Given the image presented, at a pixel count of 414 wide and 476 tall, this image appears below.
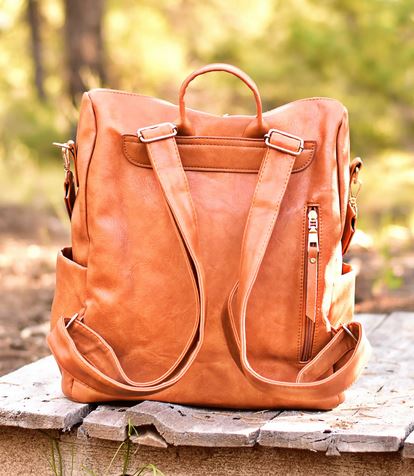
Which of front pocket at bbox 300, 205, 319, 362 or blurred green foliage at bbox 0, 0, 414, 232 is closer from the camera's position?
front pocket at bbox 300, 205, 319, 362

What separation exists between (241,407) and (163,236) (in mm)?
402

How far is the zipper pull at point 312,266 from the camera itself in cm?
195

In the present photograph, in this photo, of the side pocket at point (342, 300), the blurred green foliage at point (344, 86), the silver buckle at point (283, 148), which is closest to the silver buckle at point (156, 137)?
the silver buckle at point (283, 148)

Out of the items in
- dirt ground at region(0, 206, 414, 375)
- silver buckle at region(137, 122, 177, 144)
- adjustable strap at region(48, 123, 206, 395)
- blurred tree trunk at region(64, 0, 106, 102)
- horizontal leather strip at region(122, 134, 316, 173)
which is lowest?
dirt ground at region(0, 206, 414, 375)

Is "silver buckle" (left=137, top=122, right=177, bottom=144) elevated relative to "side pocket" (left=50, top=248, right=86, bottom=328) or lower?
elevated

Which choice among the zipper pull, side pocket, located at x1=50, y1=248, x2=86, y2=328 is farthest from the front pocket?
side pocket, located at x1=50, y1=248, x2=86, y2=328

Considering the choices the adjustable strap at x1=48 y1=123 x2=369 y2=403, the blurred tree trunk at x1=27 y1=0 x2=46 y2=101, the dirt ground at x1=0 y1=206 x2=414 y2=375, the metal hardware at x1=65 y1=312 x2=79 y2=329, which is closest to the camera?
the adjustable strap at x1=48 y1=123 x2=369 y2=403

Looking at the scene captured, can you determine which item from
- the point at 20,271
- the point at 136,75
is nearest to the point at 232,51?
the point at 136,75

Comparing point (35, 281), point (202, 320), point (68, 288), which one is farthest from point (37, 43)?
point (202, 320)

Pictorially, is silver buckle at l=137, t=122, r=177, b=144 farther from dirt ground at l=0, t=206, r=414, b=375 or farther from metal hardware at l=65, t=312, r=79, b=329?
dirt ground at l=0, t=206, r=414, b=375

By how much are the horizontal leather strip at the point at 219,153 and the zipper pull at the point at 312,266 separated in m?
0.12

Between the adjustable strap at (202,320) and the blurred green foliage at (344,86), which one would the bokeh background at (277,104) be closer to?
the blurred green foliage at (344,86)

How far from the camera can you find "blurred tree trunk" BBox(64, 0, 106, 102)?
885 centimetres

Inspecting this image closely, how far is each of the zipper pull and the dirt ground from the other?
1367 mm
